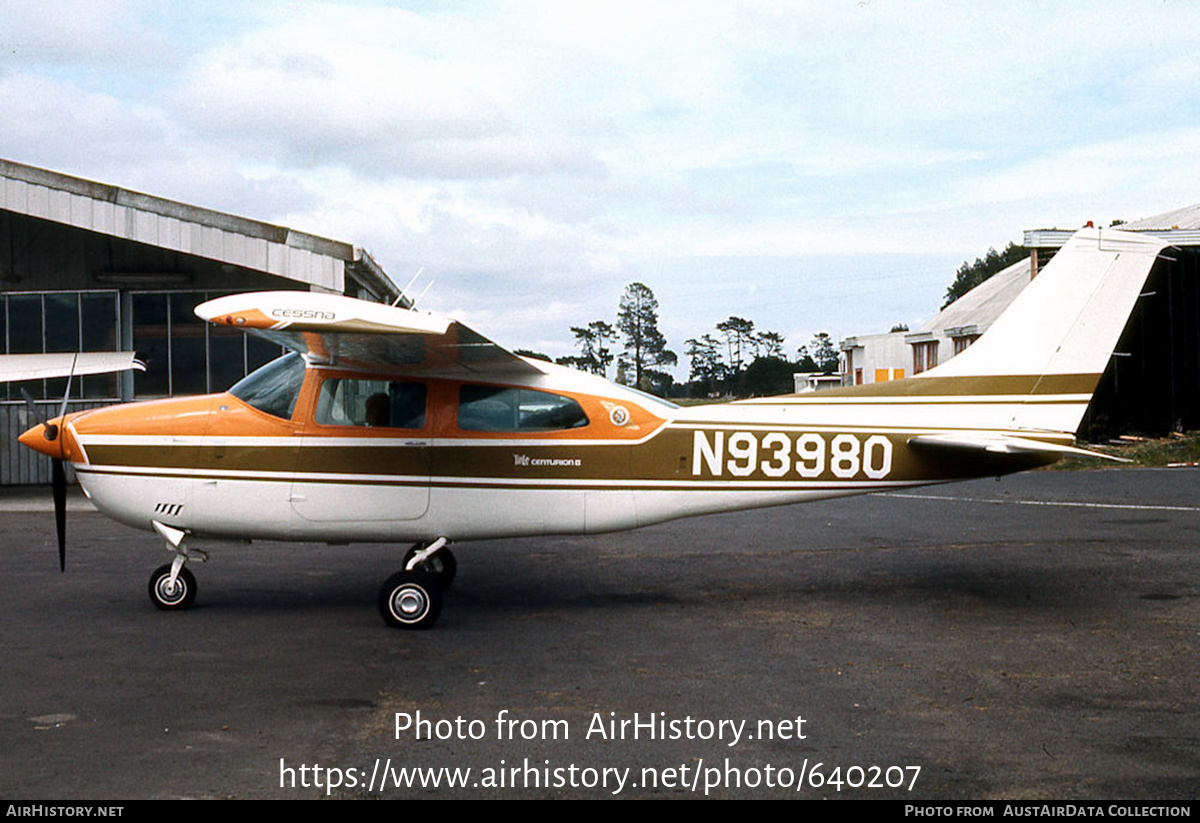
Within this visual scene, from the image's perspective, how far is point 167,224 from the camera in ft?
53.9

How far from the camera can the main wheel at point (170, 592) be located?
8.01 meters

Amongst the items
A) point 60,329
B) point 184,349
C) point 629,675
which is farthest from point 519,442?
point 60,329

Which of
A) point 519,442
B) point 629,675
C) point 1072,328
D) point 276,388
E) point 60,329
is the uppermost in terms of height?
point 60,329

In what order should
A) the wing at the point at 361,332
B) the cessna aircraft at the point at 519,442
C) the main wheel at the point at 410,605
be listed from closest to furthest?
the wing at the point at 361,332
the main wheel at the point at 410,605
the cessna aircraft at the point at 519,442

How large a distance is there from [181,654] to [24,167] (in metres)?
13.2

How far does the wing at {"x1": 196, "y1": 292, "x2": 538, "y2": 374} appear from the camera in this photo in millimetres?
6246

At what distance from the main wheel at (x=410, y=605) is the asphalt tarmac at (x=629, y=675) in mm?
208

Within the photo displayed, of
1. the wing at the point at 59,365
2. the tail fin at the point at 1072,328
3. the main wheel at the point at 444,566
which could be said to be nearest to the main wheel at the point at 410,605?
the main wheel at the point at 444,566

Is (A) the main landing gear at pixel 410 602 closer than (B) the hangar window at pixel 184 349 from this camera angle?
Yes

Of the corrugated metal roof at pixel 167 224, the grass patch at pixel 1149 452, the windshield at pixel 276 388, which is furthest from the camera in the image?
the grass patch at pixel 1149 452

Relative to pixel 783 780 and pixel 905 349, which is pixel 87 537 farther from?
pixel 905 349

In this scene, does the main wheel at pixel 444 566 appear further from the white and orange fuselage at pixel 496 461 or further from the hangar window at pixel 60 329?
the hangar window at pixel 60 329

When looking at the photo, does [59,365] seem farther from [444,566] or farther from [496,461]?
[496,461]

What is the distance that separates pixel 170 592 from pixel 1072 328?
771 cm
